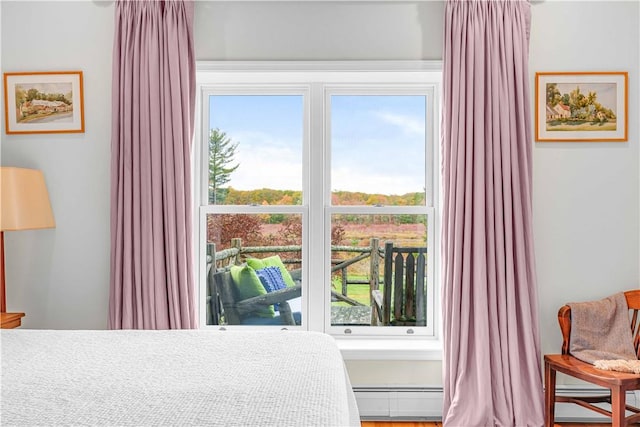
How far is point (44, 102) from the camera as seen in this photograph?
3.00m

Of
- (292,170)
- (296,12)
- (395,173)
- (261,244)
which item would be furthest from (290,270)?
(296,12)

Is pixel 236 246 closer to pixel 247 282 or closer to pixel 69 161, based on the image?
pixel 247 282

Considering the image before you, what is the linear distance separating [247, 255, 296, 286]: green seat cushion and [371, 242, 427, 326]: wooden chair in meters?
0.54

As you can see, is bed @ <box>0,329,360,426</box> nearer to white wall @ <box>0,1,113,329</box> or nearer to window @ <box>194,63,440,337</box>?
white wall @ <box>0,1,113,329</box>

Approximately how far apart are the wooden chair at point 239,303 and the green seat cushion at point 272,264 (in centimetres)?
5

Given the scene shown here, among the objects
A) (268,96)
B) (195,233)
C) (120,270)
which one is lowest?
(120,270)

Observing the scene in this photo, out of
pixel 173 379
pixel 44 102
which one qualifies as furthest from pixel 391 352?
pixel 44 102

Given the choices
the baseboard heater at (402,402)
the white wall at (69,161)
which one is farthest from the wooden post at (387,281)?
the white wall at (69,161)

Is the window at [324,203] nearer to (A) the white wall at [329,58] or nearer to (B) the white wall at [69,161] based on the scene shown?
(A) the white wall at [329,58]

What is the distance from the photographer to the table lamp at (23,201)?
A: 2607mm

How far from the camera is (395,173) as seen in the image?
323 centimetres

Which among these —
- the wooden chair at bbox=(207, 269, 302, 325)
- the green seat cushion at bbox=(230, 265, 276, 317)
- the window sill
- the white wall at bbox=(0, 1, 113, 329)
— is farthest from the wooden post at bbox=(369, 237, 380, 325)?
the white wall at bbox=(0, 1, 113, 329)

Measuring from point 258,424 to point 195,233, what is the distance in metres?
2.11

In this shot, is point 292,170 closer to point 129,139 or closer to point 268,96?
point 268,96
